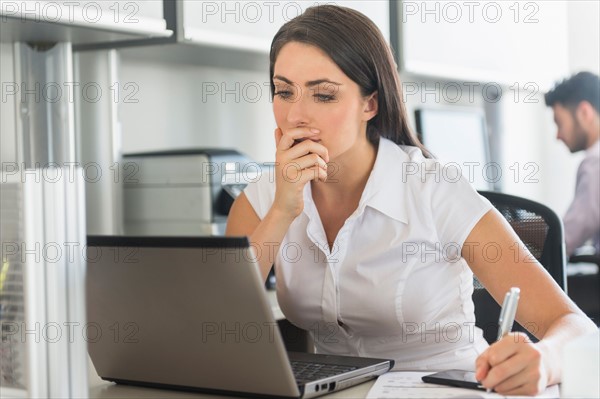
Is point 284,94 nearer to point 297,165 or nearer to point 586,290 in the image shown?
point 297,165

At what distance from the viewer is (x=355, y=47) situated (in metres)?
1.62

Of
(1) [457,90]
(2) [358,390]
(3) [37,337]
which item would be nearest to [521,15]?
(1) [457,90]

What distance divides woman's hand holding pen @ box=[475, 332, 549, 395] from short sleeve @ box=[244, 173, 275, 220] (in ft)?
2.35

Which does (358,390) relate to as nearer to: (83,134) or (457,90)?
(83,134)

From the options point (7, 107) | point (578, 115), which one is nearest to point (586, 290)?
point (578, 115)

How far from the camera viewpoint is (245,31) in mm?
2273

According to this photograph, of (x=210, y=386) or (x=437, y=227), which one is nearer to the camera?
(x=210, y=386)

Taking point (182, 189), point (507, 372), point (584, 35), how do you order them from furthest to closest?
point (584, 35)
point (182, 189)
point (507, 372)

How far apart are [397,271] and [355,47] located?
0.40 meters

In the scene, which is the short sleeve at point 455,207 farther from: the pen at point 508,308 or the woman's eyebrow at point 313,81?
the pen at point 508,308

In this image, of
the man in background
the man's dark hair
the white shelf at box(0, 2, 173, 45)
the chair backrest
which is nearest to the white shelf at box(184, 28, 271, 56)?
the white shelf at box(0, 2, 173, 45)

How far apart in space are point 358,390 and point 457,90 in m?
3.01

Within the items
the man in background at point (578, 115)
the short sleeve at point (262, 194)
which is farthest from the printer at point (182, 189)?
the man in background at point (578, 115)

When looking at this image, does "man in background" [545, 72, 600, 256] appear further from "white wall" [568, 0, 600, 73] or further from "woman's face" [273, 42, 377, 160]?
"woman's face" [273, 42, 377, 160]
